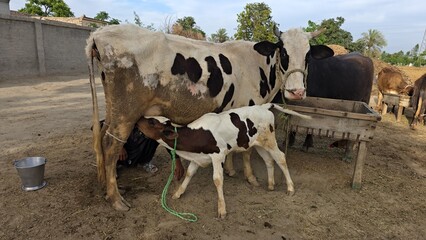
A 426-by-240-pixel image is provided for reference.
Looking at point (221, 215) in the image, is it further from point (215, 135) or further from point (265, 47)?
point (265, 47)

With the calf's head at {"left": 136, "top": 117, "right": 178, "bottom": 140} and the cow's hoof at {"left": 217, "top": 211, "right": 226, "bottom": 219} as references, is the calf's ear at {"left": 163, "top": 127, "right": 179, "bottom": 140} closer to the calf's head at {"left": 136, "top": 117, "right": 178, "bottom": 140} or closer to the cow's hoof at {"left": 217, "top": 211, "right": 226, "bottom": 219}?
the calf's head at {"left": 136, "top": 117, "right": 178, "bottom": 140}

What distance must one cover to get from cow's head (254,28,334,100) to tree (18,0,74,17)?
3847cm

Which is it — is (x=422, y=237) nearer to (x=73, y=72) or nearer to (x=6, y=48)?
(x=6, y=48)

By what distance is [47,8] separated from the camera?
117ft

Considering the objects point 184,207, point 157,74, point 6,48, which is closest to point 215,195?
point 184,207

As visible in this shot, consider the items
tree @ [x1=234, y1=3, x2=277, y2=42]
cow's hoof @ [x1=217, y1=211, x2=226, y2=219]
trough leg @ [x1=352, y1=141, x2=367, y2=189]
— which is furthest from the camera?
tree @ [x1=234, y1=3, x2=277, y2=42]

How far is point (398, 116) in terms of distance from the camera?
9.63 m

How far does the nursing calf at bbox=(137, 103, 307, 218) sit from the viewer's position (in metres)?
3.37

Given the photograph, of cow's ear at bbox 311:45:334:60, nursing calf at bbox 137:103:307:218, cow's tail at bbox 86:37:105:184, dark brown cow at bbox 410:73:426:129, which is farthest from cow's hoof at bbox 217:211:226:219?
dark brown cow at bbox 410:73:426:129

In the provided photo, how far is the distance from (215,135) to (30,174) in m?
2.38

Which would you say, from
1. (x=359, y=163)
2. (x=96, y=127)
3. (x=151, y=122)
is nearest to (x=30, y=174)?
(x=96, y=127)

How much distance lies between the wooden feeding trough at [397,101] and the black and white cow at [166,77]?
7048 mm

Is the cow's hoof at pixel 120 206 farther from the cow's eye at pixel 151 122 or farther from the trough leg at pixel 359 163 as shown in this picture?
the trough leg at pixel 359 163

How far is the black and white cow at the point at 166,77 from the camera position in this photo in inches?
129
